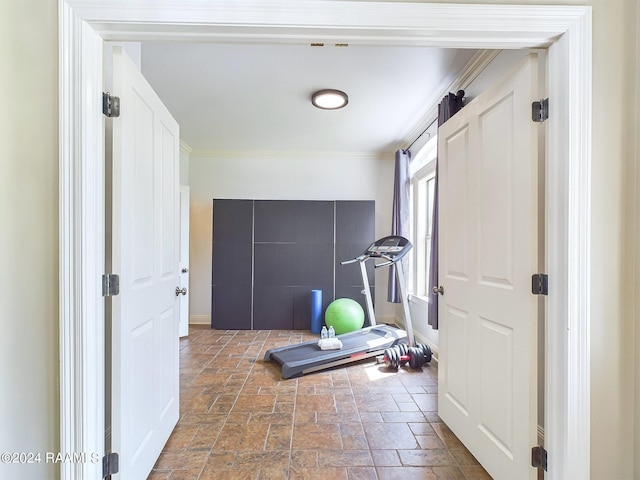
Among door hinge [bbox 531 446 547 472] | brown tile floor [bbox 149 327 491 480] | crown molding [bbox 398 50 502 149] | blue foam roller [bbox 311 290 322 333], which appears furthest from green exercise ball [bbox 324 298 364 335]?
door hinge [bbox 531 446 547 472]

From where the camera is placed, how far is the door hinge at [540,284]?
1443 millimetres

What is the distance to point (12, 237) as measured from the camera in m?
1.28

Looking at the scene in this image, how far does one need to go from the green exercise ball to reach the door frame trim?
10.4ft

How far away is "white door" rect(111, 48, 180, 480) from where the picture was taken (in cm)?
148

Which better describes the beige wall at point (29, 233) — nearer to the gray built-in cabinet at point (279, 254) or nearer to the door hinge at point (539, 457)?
the door hinge at point (539, 457)

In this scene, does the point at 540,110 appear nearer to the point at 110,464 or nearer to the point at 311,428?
the point at 311,428

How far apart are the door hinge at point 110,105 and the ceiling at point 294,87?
1291 mm

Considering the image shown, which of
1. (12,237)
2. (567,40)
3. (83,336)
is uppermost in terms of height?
(567,40)

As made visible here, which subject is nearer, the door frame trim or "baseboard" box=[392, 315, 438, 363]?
the door frame trim

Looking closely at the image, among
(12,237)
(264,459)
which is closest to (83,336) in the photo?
(12,237)

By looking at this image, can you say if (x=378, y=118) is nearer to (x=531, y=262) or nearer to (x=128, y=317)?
(x=531, y=262)

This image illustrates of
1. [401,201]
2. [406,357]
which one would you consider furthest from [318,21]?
[401,201]

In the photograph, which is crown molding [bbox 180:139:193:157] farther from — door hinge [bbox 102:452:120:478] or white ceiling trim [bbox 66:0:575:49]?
door hinge [bbox 102:452:120:478]

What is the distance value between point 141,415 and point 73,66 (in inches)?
61.6
